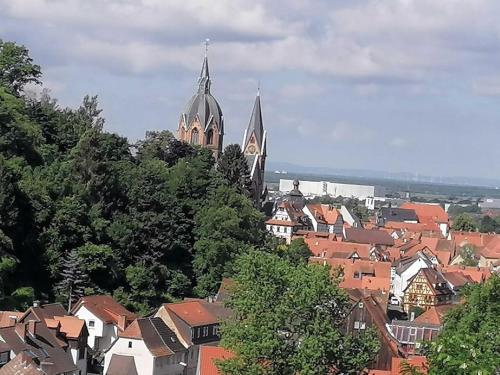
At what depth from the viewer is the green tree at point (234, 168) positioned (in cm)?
8281

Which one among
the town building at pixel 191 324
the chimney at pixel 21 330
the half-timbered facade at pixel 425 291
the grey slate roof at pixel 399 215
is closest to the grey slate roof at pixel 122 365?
the town building at pixel 191 324

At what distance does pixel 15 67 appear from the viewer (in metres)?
75.9

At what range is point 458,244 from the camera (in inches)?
4483

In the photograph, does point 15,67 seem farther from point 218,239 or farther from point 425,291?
point 425,291

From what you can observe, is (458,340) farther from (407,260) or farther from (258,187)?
(258,187)

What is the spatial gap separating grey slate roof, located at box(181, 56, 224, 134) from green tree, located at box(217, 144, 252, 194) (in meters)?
21.7

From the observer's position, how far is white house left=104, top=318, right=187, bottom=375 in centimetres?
4603

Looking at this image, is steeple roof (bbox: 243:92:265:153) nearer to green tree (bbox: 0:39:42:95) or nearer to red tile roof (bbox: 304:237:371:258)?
red tile roof (bbox: 304:237:371:258)

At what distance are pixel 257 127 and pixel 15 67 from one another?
48335mm

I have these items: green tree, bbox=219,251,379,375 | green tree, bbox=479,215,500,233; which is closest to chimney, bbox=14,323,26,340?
green tree, bbox=219,251,379,375

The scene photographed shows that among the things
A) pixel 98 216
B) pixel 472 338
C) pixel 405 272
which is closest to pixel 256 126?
pixel 405 272

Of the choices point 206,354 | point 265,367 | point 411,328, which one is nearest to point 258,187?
point 411,328

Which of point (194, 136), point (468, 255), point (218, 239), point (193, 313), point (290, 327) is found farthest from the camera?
point (194, 136)

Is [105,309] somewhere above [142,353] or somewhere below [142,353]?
above
